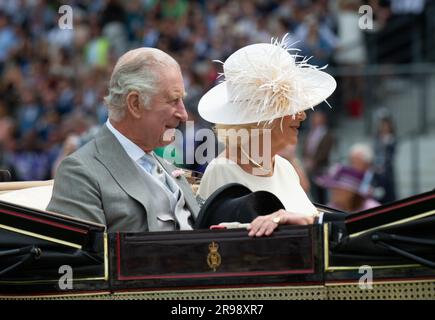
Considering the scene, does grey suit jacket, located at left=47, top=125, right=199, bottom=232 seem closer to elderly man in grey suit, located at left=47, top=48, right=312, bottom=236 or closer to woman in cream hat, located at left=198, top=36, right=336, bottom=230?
elderly man in grey suit, located at left=47, top=48, right=312, bottom=236

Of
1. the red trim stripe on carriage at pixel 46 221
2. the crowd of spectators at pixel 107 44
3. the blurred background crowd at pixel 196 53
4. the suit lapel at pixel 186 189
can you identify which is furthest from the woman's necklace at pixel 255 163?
the crowd of spectators at pixel 107 44

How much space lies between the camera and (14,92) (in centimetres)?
1384

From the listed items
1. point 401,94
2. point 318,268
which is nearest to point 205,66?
point 401,94

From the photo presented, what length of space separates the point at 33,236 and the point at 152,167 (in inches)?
28.1

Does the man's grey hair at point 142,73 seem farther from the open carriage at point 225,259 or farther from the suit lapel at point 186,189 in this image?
the open carriage at point 225,259

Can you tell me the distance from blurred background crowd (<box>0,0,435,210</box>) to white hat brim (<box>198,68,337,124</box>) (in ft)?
19.5

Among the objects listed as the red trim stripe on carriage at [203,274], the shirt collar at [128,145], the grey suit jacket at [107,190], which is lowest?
the red trim stripe on carriage at [203,274]

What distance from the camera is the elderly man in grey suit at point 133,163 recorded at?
4422 millimetres

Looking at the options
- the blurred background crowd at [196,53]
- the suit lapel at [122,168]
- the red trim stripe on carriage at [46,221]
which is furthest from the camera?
the blurred background crowd at [196,53]

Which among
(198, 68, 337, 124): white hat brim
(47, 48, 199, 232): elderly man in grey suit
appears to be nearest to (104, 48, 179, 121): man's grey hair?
(47, 48, 199, 232): elderly man in grey suit

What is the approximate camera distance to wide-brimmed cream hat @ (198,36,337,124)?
4816 millimetres

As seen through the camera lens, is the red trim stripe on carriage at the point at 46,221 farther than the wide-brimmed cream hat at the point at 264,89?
No
